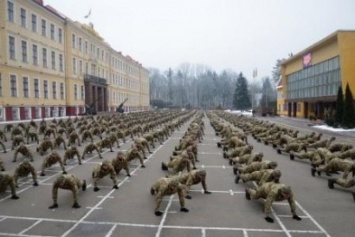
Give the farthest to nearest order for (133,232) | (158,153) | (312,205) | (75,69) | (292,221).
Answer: (75,69) < (158,153) < (312,205) < (292,221) < (133,232)

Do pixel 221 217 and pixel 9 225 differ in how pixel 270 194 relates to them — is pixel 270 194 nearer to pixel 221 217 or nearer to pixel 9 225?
pixel 221 217

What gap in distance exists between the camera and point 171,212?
1041 cm

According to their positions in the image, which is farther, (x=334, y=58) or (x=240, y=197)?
(x=334, y=58)

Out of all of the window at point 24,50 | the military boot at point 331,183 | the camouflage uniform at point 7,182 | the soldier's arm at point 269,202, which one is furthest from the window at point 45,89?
the soldier's arm at point 269,202

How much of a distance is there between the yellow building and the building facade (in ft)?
118

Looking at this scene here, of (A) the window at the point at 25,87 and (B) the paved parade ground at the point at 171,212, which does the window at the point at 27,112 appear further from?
(B) the paved parade ground at the point at 171,212

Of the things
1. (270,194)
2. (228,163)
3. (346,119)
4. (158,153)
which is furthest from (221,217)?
(346,119)

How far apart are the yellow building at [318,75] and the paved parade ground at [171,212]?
1361 inches

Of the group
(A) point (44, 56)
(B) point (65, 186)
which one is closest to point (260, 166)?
(B) point (65, 186)

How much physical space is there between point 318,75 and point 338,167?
43411 mm

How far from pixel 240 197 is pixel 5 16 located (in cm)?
3821

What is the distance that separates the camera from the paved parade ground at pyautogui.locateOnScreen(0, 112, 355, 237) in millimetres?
8977

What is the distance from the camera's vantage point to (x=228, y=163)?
18750 mm

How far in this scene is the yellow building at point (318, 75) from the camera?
44.8 m
